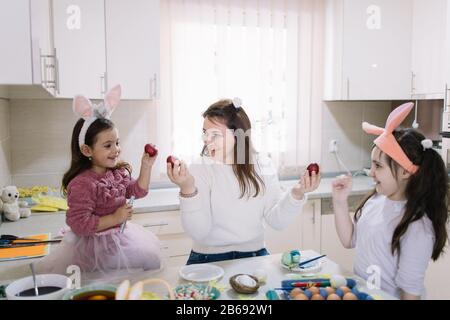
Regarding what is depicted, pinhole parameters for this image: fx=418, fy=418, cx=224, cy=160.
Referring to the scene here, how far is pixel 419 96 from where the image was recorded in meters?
2.54

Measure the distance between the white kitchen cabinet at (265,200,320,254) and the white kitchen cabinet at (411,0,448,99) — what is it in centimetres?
94

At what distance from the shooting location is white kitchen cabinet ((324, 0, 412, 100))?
2.54 meters

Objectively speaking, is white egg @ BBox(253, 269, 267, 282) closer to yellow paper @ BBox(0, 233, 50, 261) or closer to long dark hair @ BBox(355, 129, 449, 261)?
long dark hair @ BBox(355, 129, 449, 261)

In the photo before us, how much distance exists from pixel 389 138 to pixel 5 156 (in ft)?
6.03

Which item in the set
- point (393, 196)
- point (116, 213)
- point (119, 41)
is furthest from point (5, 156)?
point (393, 196)

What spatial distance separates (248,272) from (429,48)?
1987 millimetres

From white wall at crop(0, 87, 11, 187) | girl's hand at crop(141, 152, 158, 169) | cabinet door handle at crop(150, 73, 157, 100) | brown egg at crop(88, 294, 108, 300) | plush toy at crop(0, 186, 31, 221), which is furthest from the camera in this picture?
cabinet door handle at crop(150, 73, 157, 100)

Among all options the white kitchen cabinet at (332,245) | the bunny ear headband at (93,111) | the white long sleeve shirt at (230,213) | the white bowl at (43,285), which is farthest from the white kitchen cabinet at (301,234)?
the white bowl at (43,285)

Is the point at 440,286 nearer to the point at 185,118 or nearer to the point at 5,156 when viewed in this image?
the point at 185,118

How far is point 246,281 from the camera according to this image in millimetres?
978

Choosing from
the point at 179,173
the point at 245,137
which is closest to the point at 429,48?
the point at 245,137

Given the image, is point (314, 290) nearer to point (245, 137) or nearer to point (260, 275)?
point (260, 275)

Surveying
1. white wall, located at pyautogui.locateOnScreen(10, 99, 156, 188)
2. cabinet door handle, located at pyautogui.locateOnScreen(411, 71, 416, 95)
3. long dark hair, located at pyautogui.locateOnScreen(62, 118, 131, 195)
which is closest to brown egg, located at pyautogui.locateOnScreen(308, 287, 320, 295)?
long dark hair, located at pyautogui.locateOnScreen(62, 118, 131, 195)

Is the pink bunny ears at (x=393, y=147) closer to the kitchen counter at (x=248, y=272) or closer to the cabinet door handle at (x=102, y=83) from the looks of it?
the kitchen counter at (x=248, y=272)
